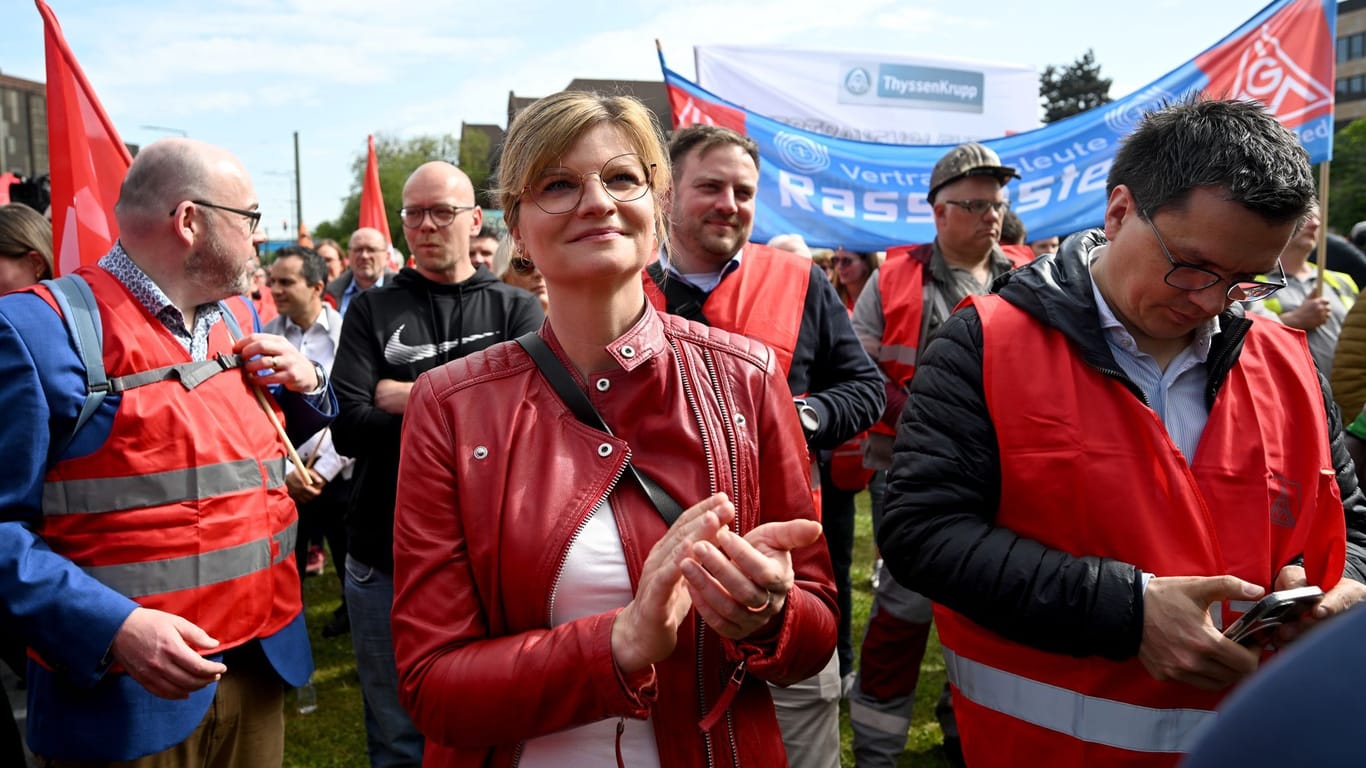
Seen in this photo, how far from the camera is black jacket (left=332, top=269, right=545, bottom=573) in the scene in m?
3.34

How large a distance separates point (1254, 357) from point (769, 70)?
6.29 metres

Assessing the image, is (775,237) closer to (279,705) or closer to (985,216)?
(985,216)

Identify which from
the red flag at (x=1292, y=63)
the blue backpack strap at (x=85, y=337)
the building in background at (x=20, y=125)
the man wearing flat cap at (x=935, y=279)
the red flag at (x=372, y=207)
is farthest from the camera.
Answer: the building in background at (x=20, y=125)

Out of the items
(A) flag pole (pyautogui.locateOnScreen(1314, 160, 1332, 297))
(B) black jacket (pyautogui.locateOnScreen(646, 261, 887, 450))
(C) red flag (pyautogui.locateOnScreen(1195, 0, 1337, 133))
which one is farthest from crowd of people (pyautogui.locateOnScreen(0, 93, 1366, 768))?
(C) red flag (pyautogui.locateOnScreen(1195, 0, 1337, 133))

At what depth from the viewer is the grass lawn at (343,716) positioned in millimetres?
4461

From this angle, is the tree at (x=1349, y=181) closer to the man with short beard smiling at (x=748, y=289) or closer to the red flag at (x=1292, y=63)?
the red flag at (x=1292, y=63)

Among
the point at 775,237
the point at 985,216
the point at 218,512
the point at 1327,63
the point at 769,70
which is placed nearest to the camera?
the point at 218,512

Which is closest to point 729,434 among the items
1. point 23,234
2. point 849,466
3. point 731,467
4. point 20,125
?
point 731,467

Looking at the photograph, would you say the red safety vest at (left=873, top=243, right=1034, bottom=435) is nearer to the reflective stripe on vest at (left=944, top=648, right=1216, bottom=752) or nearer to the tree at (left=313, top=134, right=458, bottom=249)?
the reflective stripe on vest at (left=944, top=648, right=1216, bottom=752)

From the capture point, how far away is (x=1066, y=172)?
6219 millimetres

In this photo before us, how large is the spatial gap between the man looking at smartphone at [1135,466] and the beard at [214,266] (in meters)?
1.85

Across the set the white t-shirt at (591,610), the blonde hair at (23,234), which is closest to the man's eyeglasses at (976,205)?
the white t-shirt at (591,610)

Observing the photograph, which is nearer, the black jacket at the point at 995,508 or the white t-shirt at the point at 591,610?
the white t-shirt at the point at 591,610

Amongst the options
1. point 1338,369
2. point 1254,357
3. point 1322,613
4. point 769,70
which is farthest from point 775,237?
point 1322,613
